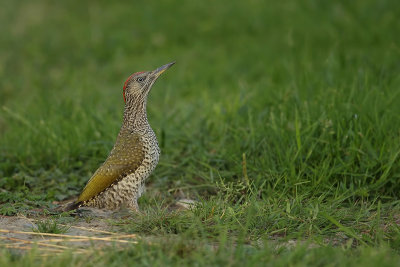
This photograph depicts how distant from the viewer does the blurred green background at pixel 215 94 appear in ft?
17.4

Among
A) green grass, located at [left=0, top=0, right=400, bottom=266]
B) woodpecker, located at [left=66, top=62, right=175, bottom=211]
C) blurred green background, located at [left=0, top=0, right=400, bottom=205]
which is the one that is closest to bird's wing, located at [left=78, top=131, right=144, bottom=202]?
woodpecker, located at [left=66, top=62, right=175, bottom=211]

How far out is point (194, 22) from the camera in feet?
32.3

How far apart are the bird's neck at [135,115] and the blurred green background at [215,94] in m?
0.73

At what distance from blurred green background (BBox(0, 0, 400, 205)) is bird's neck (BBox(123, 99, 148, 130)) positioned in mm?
730

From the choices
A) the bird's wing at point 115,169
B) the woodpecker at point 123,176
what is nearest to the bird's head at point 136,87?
the woodpecker at point 123,176

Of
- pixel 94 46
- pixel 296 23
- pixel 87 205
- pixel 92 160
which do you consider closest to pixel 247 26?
pixel 296 23

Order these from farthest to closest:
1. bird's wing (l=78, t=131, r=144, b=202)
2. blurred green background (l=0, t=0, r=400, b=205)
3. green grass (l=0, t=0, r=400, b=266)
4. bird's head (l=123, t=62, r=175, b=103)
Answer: blurred green background (l=0, t=0, r=400, b=205) < bird's head (l=123, t=62, r=175, b=103) < bird's wing (l=78, t=131, r=144, b=202) < green grass (l=0, t=0, r=400, b=266)

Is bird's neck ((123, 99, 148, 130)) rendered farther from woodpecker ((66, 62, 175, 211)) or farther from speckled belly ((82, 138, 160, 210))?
speckled belly ((82, 138, 160, 210))

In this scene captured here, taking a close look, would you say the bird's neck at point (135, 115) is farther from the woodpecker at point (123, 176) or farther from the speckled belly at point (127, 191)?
the speckled belly at point (127, 191)

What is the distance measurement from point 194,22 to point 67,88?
2.61 meters

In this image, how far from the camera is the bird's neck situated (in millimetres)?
5117

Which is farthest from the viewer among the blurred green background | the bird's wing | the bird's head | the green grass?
the blurred green background

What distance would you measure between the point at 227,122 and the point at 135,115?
52.1 inches

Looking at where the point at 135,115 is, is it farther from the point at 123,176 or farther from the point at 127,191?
the point at 127,191
